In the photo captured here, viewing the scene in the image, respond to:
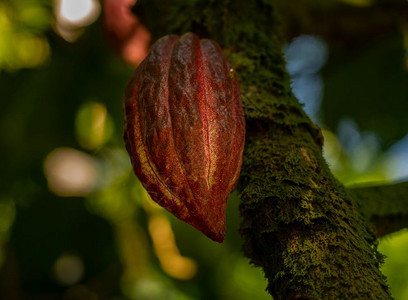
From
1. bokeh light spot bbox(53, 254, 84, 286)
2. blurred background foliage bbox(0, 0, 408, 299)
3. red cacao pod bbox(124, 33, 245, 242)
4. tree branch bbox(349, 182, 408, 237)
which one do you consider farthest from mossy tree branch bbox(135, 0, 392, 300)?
bokeh light spot bbox(53, 254, 84, 286)

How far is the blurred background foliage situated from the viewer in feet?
9.14

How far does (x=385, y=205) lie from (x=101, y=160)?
1901mm

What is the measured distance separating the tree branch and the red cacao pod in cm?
40

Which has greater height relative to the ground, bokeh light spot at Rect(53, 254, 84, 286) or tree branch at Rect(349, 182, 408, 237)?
tree branch at Rect(349, 182, 408, 237)

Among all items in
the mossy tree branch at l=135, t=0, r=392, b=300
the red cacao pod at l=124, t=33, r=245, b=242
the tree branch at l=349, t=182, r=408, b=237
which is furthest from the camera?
the tree branch at l=349, t=182, r=408, b=237

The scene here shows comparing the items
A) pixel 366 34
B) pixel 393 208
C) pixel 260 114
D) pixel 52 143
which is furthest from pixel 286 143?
pixel 52 143

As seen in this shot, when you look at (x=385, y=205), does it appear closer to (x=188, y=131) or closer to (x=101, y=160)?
(x=188, y=131)

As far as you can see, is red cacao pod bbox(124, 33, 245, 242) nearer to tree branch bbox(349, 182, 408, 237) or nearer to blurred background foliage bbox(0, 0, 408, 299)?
tree branch bbox(349, 182, 408, 237)

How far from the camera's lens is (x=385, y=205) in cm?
138

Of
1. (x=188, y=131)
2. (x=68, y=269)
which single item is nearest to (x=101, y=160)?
(x=68, y=269)

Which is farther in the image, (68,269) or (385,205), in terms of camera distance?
(68,269)

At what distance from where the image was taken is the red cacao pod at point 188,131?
102 cm

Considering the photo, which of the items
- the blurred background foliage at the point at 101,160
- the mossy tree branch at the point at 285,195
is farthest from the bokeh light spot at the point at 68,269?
the mossy tree branch at the point at 285,195

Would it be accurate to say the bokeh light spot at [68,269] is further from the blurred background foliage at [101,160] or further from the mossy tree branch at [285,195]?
the mossy tree branch at [285,195]
